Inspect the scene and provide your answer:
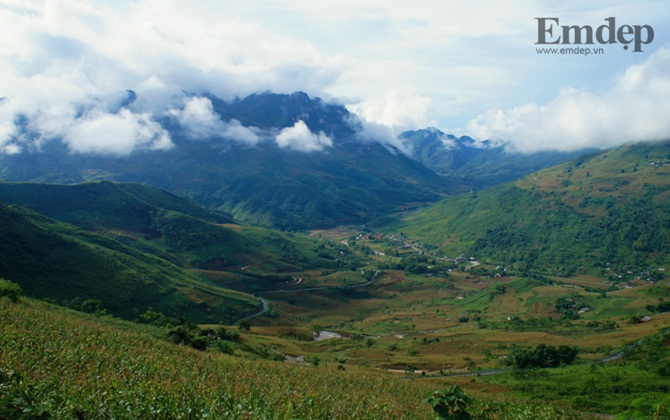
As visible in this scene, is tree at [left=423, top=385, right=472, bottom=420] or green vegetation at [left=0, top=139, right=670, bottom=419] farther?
green vegetation at [left=0, top=139, right=670, bottom=419]

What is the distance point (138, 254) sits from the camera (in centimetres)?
16200

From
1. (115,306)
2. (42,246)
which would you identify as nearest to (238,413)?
(115,306)

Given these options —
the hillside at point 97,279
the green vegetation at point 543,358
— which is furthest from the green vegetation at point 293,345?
the hillside at point 97,279

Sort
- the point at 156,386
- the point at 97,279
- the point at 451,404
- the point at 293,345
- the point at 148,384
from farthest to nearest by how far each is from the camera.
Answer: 1. the point at 97,279
2. the point at 293,345
3. the point at 148,384
4. the point at 156,386
5. the point at 451,404

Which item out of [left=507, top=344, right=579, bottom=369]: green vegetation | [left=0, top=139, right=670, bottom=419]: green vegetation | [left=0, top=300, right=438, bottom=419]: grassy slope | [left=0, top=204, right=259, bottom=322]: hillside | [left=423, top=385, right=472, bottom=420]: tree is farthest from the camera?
[left=0, top=204, right=259, bottom=322]: hillside

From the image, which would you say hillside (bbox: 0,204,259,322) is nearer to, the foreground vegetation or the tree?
the foreground vegetation

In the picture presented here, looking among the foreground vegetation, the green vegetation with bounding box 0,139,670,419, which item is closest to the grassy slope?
the foreground vegetation

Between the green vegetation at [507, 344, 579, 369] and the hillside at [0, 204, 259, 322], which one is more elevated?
the hillside at [0, 204, 259, 322]

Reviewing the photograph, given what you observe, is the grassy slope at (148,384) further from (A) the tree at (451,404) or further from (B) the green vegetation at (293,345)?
(A) the tree at (451,404)

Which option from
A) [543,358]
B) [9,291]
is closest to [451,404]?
[543,358]

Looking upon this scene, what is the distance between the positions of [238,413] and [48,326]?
30.8m

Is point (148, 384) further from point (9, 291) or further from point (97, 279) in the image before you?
point (97, 279)

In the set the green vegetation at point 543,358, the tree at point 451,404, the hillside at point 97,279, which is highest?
the tree at point 451,404

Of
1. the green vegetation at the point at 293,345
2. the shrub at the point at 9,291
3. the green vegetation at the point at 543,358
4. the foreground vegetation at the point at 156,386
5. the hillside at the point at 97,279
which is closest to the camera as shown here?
the foreground vegetation at the point at 156,386
